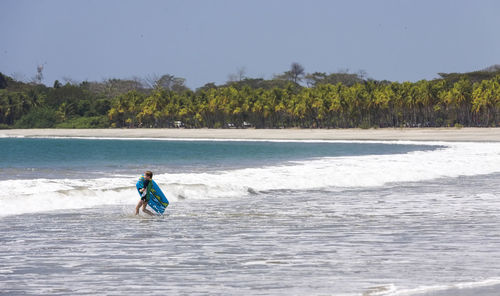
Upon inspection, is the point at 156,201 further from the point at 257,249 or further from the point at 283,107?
the point at 283,107

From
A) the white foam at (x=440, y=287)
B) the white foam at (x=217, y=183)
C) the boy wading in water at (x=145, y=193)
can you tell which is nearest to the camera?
the white foam at (x=440, y=287)

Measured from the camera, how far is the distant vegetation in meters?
126

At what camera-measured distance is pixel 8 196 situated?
18906mm

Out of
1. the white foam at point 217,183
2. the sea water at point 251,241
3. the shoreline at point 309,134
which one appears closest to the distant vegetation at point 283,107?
the shoreline at point 309,134

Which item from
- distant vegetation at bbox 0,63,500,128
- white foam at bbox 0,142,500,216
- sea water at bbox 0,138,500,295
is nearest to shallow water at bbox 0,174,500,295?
sea water at bbox 0,138,500,295

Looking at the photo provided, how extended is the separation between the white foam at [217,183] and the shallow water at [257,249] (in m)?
1.73

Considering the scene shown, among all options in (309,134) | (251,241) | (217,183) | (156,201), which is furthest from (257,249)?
(309,134)

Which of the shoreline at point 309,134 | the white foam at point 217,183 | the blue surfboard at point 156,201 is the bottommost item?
the shoreline at point 309,134

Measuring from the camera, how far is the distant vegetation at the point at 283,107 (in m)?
126

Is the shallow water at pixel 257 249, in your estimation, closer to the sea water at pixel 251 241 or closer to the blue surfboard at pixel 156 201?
the sea water at pixel 251 241

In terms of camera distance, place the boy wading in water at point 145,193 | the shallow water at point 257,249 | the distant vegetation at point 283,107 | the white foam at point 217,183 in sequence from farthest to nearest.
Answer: the distant vegetation at point 283,107 → the white foam at point 217,183 → the boy wading in water at point 145,193 → the shallow water at point 257,249

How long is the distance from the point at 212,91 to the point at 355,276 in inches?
5715

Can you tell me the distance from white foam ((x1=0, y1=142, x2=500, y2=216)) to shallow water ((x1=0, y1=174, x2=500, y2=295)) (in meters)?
1.73

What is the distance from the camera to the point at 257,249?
38.1 ft
